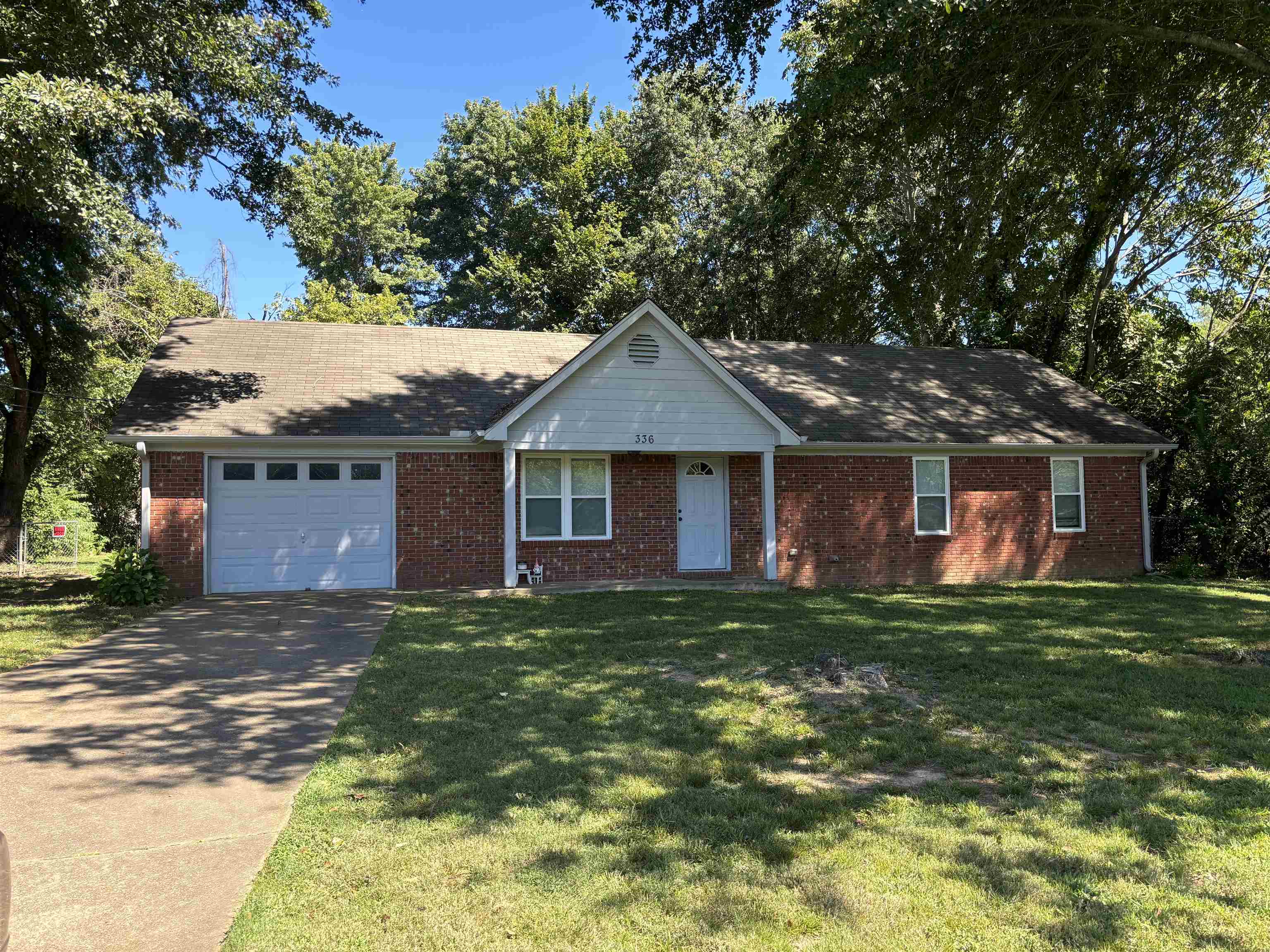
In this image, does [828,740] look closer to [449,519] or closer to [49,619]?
[449,519]

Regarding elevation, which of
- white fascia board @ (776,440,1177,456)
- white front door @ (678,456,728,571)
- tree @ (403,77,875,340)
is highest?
tree @ (403,77,875,340)

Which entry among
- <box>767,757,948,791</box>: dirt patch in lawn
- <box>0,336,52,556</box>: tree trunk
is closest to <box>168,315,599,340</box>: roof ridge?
<box>0,336,52,556</box>: tree trunk

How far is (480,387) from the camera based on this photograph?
1662cm

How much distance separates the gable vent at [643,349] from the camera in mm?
14750

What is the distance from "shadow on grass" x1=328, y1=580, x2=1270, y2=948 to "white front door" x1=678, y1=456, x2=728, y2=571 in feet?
17.4

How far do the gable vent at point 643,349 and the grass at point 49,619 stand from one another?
8351 mm

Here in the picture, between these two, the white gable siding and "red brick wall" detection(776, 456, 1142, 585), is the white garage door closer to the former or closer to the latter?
the white gable siding

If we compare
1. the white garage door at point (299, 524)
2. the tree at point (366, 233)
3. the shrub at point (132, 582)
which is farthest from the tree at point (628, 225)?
the shrub at point (132, 582)

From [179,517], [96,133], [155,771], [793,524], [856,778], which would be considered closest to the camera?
[856,778]

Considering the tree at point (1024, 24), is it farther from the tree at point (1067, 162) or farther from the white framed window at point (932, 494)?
the white framed window at point (932, 494)

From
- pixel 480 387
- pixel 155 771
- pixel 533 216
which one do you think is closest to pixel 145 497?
pixel 480 387

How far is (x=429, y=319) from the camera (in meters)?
38.4

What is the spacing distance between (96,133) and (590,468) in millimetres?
8720

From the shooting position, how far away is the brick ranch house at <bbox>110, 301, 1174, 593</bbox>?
46.7 ft
